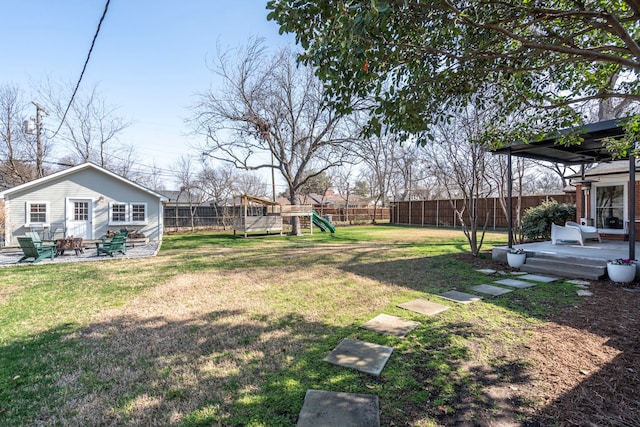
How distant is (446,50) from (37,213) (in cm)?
1664

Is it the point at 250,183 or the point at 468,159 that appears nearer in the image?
the point at 468,159

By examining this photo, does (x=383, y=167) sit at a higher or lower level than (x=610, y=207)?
higher

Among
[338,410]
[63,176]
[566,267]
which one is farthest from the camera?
[63,176]

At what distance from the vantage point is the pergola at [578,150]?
223 inches

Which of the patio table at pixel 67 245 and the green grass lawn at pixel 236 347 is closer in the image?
the green grass lawn at pixel 236 347

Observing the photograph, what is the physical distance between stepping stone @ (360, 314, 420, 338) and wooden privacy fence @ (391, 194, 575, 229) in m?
14.9

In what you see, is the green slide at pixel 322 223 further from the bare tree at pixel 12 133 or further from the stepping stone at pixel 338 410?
the bare tree at pixel 12 133

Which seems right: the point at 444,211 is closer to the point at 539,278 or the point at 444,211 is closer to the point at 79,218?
the point at 539,278

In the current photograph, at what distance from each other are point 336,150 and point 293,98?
12.0ft

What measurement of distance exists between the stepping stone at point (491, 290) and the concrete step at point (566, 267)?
194cm

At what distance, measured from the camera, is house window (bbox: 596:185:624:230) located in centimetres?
981

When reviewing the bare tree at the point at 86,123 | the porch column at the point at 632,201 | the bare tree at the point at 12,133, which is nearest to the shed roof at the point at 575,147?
the porch column at the point at 632,201

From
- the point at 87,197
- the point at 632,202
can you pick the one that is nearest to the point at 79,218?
the point at 87,197

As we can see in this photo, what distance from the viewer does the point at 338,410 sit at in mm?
2146
